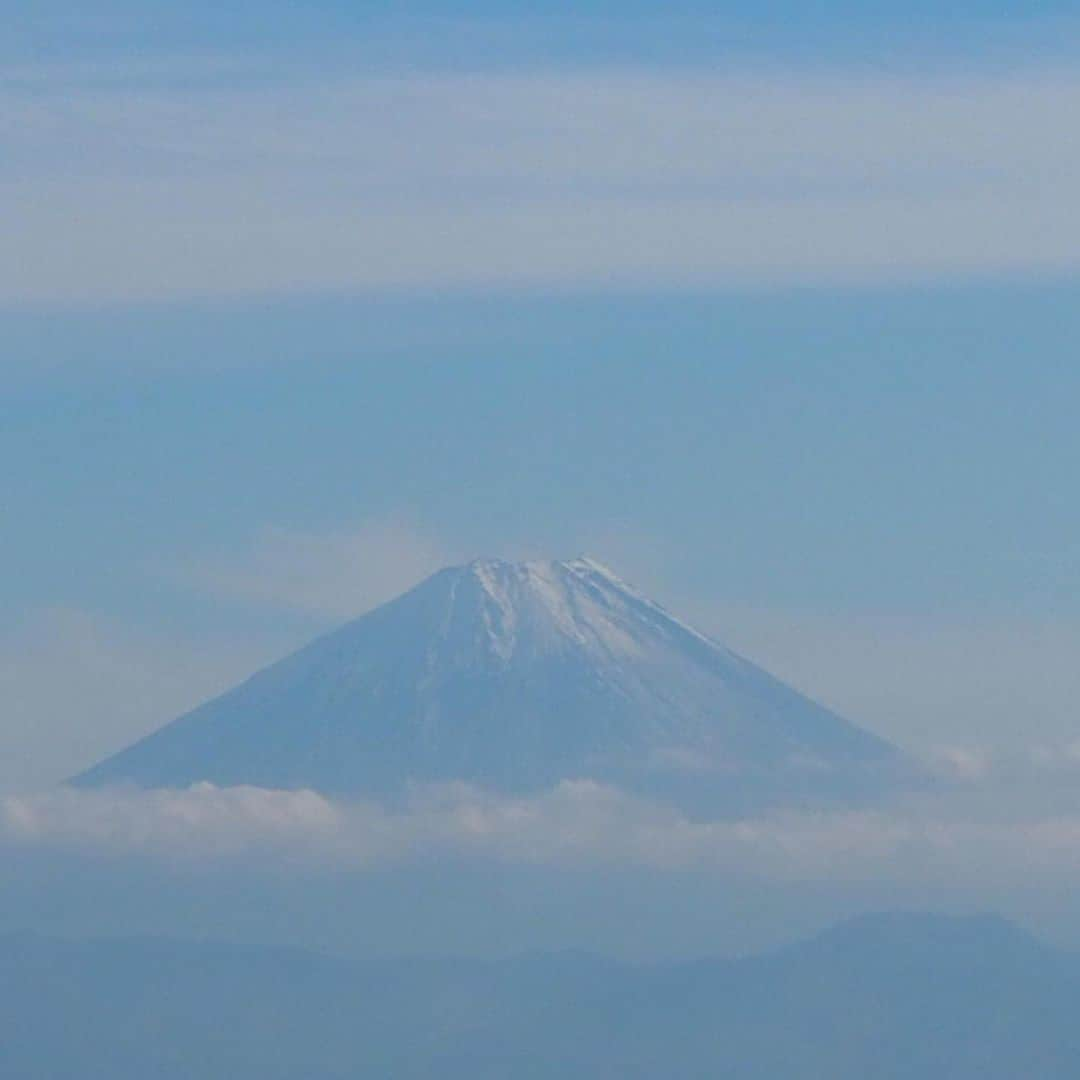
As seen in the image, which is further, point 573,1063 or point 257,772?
point 257,772

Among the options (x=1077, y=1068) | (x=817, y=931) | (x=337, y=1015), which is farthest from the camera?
(x=817, y=931)

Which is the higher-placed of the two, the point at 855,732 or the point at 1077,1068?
the point at 855,732

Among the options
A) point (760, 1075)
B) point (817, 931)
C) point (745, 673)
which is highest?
point (745, 673)

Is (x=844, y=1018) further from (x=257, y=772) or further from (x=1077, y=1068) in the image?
(x=257, y=772)

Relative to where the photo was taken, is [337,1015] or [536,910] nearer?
[337,1015]

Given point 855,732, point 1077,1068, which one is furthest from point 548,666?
point 1077,1068

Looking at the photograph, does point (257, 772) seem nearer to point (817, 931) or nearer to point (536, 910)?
point (536, 910)

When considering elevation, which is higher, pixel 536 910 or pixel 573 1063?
pixel 536 910

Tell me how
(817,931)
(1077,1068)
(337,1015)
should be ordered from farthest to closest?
1. (817,931)
2. (337,1015)
3. (1077,1068)

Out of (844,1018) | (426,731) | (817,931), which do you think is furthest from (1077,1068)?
(426,731)
